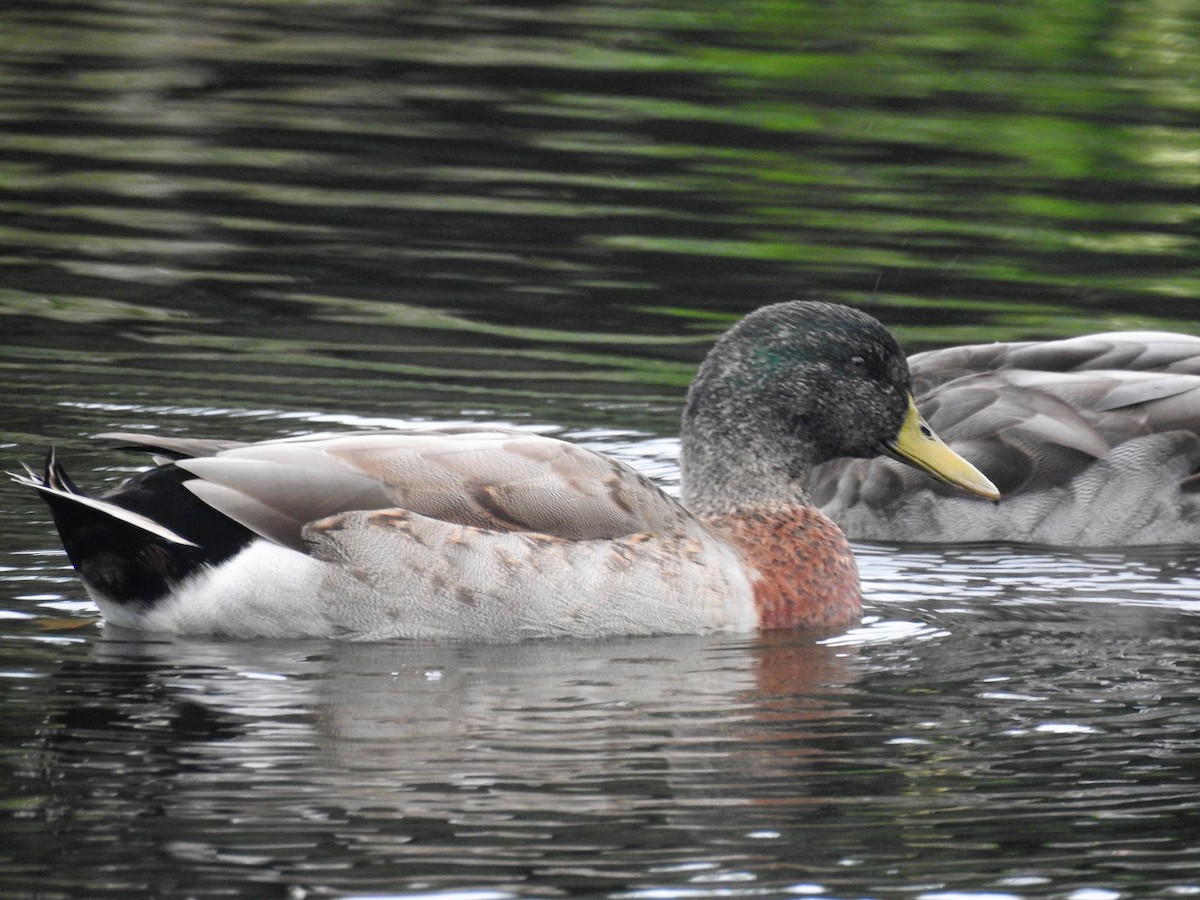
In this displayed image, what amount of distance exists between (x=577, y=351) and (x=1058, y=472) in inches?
132

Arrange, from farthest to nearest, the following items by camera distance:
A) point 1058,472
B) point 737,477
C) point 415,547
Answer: point 1058,472 < point 737,477 < point 415,547

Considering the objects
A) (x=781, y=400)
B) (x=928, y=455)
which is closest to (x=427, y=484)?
(x=781, y=400)

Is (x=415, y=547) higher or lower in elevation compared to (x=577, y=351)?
Result: higher

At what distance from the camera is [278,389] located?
38.4 ft

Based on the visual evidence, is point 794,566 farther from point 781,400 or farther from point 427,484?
point 427,484

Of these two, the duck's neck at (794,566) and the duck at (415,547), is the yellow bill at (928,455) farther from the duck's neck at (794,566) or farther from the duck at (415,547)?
the duck at (415,547)

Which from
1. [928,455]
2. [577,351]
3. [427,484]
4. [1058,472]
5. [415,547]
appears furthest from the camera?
[577,351]

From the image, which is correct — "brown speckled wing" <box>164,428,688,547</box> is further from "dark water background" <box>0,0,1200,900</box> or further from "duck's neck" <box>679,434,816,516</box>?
"duck's neck" <box>679,434,816,516</box>

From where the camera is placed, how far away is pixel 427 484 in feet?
26.7

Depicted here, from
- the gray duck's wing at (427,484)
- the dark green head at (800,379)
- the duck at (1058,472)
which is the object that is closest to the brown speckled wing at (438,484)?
the gray duck's wing at (427,484)

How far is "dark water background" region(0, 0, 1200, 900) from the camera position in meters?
6.26

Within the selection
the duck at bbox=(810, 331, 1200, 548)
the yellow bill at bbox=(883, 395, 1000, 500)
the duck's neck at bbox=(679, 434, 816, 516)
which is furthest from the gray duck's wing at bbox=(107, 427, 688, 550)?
the duck at bbox=(810, 331, 1200, 548)

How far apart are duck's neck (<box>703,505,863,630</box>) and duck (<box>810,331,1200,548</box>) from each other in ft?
4.53

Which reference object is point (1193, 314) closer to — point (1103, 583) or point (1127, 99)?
point (1103, 583)
